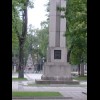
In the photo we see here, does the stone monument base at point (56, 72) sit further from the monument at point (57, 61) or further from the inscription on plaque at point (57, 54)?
the inscription on plaque at point (57, 54)

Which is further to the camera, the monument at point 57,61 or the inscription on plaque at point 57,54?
the inscription on plaque at point 57,54

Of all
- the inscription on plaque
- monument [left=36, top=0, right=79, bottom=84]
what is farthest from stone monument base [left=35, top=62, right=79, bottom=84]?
the inscription on plaque

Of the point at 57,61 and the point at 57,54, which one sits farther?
the point at 57,54

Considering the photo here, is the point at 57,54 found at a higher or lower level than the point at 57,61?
higher

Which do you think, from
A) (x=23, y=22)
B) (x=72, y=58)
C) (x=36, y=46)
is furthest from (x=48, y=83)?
(x=36, y=46)

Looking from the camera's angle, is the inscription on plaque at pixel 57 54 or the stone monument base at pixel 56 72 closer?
the stone monument base at pixel 56 72

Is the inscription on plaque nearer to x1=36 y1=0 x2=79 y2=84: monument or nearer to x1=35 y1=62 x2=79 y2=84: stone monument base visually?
x1=36 y1=0 x2=79 y2=84: monument

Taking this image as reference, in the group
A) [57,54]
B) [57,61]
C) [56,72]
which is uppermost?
[57,54]

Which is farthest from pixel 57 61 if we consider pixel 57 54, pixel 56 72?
pixel 56 72

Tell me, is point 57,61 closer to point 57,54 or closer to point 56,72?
point 57,54

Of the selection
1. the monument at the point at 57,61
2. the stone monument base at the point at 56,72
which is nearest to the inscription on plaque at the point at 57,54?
the monument at the point at 57,61

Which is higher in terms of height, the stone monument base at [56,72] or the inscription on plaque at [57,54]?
the inscription on plaque at [57,54]

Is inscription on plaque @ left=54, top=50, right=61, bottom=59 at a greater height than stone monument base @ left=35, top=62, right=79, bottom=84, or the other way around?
inscription on plaque @ left=54, top=50, right=61, bottom=59
